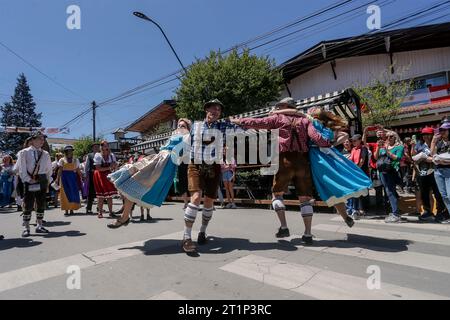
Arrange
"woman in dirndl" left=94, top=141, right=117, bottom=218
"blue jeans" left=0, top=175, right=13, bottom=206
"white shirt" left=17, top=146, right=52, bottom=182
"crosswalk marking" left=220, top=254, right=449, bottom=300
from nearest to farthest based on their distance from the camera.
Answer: "crosswalk marking" left=220, top=254, right=449, bottom=300, "white shirt" left=17, top=146, right=52, bottom=182, "woman in dirndl" left=94, top=141, right=117, bottom=218, "blue jeans" left=0, top=175, right=13, bottom=206

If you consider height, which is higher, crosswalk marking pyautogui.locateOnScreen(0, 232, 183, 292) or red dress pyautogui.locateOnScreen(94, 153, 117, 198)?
red dress pyautogui.locateOnScreen(94, 153, 117, 198)

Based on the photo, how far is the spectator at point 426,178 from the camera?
6.27 meters

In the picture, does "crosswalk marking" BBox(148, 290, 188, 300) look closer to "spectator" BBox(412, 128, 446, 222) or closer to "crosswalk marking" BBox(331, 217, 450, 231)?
"crosswalk marking" BBox(331, 217, 450, 231)

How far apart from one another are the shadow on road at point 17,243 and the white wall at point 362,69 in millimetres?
18420

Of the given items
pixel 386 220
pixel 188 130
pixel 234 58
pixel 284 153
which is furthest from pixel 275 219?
pixel 234 58

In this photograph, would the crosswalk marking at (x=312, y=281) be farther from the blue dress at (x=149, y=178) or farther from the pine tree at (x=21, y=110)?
the pine tree at (x=21, y=110)

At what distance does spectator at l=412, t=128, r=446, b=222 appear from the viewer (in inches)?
247

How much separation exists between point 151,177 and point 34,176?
2.79m

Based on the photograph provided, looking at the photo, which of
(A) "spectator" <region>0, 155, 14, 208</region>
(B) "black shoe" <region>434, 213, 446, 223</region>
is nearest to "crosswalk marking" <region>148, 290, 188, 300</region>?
(B) "black shoe" <region>434, 213, 446, 223</region>

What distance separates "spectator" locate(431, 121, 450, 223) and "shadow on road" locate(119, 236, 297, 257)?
3.39 metres

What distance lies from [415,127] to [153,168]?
16.0 metres

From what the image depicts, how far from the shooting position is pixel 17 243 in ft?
17.2

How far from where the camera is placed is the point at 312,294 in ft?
9.09
